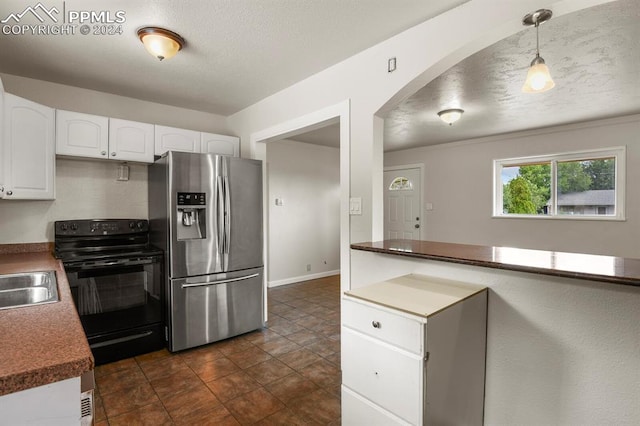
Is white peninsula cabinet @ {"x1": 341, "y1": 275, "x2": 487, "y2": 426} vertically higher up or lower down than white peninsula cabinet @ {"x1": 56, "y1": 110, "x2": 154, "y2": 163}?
lower down

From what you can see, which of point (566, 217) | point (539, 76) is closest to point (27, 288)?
point (539, 76)

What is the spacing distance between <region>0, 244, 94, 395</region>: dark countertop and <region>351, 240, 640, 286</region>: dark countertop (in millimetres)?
1468

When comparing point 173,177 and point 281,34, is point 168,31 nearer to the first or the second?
point 281,34

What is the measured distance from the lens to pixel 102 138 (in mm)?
2863

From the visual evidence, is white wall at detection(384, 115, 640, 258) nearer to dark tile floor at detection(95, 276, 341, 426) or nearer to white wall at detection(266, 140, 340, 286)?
white wall at detection(266, 140, 340, 286)

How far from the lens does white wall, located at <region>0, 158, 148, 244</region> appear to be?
2.75m

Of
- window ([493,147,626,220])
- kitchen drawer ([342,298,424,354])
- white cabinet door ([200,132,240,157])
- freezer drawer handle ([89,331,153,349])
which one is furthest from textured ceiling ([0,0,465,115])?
window ([493,147,626,220])

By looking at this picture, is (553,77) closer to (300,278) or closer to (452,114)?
(452,114)

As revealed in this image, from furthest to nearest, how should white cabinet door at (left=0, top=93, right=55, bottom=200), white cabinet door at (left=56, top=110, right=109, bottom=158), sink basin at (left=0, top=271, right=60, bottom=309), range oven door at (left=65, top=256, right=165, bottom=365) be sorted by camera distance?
white cabinet door at (left=56, top=110, right=109, bottom=158)
range oven door at (left=65, top=256, right=165, bottom=365)
white cabinet door at (left=0, top=93, right=55, bottom=200)
sink basin at (left=0, top=271, right=60, bottom=309)

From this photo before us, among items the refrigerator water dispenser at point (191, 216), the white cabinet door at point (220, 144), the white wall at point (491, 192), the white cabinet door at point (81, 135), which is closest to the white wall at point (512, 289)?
the refrigerator water dispenser at point (191, 216)

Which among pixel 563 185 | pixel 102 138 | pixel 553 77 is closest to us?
pixel 553 77

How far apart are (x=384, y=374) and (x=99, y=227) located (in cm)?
281

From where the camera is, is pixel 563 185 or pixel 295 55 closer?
pixel 295 55

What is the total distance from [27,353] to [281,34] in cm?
205
